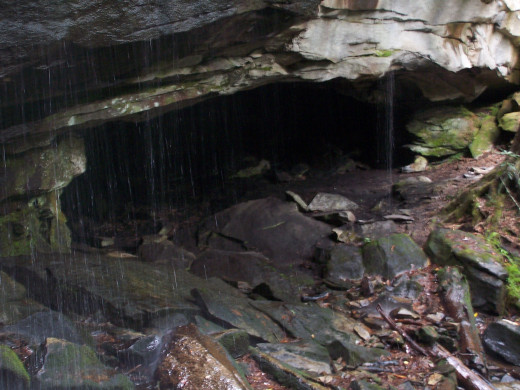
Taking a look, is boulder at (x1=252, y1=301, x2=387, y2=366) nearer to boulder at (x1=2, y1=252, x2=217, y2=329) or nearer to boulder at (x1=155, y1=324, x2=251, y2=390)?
boulder at (x1=2, y1=252, x2=217, y2=329)

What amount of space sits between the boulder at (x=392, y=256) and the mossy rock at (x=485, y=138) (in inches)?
184

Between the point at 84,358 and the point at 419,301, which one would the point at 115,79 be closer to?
the point at 84,358

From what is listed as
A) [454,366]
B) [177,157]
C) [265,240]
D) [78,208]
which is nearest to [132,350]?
[454,366]

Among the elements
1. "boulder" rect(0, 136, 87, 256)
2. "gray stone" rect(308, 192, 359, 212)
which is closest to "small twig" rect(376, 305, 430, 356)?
"gray stone" rect(308, 192, 359, 212)

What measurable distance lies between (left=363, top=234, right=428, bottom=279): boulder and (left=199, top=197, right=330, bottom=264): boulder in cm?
125

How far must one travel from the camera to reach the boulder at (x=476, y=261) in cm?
597

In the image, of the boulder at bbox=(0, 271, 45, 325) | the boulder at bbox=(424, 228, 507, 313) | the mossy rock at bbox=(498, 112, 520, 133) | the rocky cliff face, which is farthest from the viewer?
the mossy rock at bbox=(498, 112, 520, 133)

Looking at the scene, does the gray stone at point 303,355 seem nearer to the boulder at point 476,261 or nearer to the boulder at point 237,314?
the boulder at point 237,314

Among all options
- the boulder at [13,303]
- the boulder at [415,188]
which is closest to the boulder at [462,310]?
the boulder at [415,188]

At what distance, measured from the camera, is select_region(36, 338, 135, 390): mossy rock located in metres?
3.45

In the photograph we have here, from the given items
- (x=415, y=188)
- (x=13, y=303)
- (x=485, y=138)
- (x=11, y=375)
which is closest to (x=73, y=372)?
(x=11, y=375)

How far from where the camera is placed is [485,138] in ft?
35.7

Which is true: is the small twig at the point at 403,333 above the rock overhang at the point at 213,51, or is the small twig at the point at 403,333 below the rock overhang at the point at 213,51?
below

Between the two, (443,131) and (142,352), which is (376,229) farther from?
(142,352)
